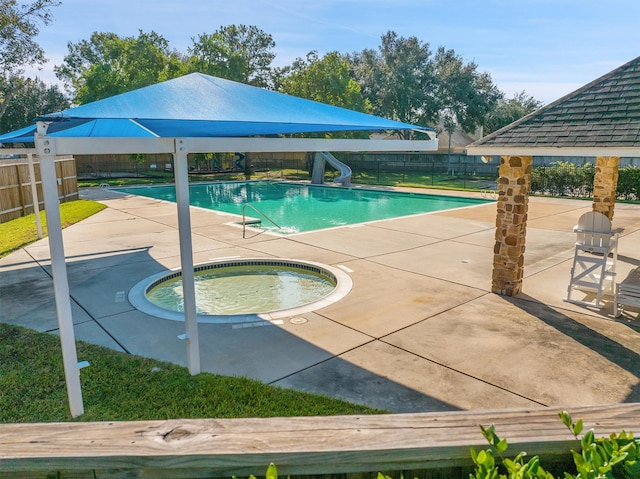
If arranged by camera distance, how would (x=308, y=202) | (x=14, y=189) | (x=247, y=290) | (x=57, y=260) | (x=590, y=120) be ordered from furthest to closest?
(x=308, y=202), (x=14, y=189), (x=247, y=290), (x=590, y=120), (x=57, y=260)

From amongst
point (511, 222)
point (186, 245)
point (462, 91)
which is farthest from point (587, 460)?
point (462, 91)

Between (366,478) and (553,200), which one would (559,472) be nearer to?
(366,478)

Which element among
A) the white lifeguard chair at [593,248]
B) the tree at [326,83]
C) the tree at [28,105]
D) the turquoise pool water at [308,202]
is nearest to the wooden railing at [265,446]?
the white lifeguard chair at [593,248]

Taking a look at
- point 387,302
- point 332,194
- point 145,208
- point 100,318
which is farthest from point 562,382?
point 332,194

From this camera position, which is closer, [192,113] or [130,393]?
[130,393]

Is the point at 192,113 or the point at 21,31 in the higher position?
the point at 21,31

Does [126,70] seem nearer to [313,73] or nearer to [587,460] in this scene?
[313,73]

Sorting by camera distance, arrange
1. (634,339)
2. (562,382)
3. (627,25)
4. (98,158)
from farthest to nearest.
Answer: (98,158), (627,25), (634,339), (562,382)

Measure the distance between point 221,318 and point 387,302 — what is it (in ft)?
8.13

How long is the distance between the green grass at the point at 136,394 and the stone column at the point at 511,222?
163 inches

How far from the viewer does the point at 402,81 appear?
38.3m

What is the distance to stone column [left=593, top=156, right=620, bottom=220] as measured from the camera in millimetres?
10039

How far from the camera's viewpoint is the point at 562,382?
4.60 m

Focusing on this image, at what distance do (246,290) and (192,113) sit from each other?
14.5ft
